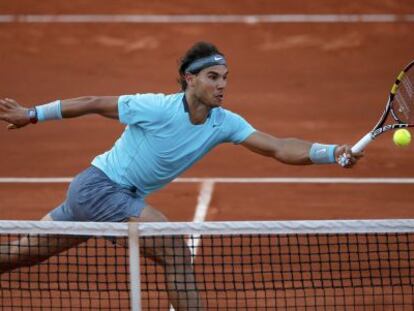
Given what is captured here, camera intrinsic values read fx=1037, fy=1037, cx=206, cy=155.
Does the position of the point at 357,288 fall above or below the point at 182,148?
below

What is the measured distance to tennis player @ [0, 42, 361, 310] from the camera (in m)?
6.65

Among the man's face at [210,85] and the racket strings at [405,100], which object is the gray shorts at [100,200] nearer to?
the man's face at [210,85]

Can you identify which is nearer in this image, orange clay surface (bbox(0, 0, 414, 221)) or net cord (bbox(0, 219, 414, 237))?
net cord (bbox(0, 219, 414, 237))

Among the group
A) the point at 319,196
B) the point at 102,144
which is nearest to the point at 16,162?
the point at 102,144

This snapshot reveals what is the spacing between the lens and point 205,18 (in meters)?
16.5

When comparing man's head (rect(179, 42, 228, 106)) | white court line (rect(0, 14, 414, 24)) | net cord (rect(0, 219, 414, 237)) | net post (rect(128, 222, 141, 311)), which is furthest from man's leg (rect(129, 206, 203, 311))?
white court line (rect(0, 14, 414, 24))

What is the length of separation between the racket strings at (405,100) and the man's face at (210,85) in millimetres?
1215

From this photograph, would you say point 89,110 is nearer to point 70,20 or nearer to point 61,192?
point 61,192

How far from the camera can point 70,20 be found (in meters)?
16.5

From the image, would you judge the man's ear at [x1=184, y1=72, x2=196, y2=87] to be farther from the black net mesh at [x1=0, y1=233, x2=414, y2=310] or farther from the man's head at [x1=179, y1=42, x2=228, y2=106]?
the black net mesh at [x1=0, y1=233, x2=414, y2=310]

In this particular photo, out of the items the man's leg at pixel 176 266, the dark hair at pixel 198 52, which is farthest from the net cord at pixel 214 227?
the dark hair at pixel 198 52

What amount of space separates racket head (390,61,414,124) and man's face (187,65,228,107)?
3.82ft

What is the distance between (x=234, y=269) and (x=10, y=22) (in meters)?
9.02

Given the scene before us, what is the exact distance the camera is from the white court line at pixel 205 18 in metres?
16.2
